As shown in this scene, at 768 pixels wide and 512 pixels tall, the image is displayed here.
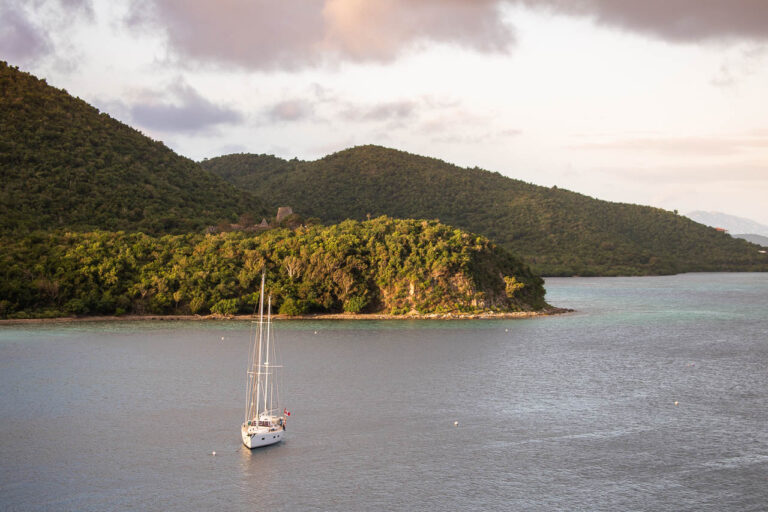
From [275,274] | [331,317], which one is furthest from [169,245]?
[331,317]

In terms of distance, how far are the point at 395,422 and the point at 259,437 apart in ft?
23.1

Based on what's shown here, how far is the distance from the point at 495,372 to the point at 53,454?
26.3 metres

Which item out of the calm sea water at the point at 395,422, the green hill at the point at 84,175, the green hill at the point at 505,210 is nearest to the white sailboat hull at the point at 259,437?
the calm sea water at the point at 395,422

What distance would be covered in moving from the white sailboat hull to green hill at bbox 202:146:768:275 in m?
114

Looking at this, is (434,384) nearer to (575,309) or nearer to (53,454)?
(53,454)

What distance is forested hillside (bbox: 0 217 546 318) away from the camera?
72062mm

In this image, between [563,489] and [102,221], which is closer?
[563,489]

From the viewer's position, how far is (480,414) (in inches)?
1401

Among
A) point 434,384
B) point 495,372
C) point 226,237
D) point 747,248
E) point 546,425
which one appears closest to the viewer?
point 546,425

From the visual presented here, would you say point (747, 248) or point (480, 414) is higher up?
point (747, 248)

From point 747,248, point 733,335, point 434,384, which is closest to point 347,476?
point 434,384

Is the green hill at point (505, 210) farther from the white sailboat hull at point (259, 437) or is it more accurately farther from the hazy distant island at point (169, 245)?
the white sailboat hull at point (259, 437)

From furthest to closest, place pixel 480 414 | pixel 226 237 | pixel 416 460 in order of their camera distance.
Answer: pixel 226 237
pixel 480 414
pixel 416 460

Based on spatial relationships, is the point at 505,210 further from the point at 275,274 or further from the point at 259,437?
the point at 259,437
